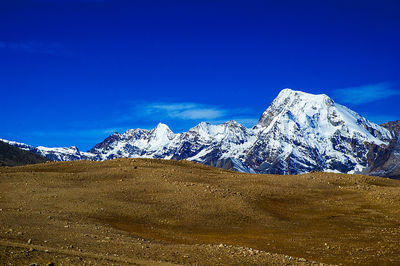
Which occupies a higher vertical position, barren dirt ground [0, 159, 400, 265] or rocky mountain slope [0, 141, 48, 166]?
rocky mountain slope [0, 141, 48, 166]

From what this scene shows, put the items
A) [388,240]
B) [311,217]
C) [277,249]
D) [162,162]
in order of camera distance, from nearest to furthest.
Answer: [277,249], [388,240], [311,217], [162,162]

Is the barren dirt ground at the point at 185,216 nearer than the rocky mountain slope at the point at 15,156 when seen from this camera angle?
Yes

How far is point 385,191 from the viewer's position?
137ft

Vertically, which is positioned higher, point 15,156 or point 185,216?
point 15,156

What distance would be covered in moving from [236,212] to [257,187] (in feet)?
22.0

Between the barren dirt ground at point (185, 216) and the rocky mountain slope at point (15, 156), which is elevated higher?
the rocky mountain slope at point (15, 156)

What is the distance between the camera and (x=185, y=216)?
104 feet

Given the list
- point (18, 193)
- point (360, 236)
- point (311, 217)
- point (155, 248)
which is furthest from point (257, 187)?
point (155, 248)

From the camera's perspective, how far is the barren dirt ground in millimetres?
18469

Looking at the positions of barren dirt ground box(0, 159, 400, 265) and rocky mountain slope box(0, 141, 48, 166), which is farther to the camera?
rocky mountain slope box(0, 141, 48, 166)

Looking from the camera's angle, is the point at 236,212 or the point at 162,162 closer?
the point at 236,212

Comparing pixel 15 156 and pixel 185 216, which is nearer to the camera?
pixel 185 216

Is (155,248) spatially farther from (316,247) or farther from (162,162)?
(162,162)

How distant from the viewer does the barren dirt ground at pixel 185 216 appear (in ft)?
60.6
